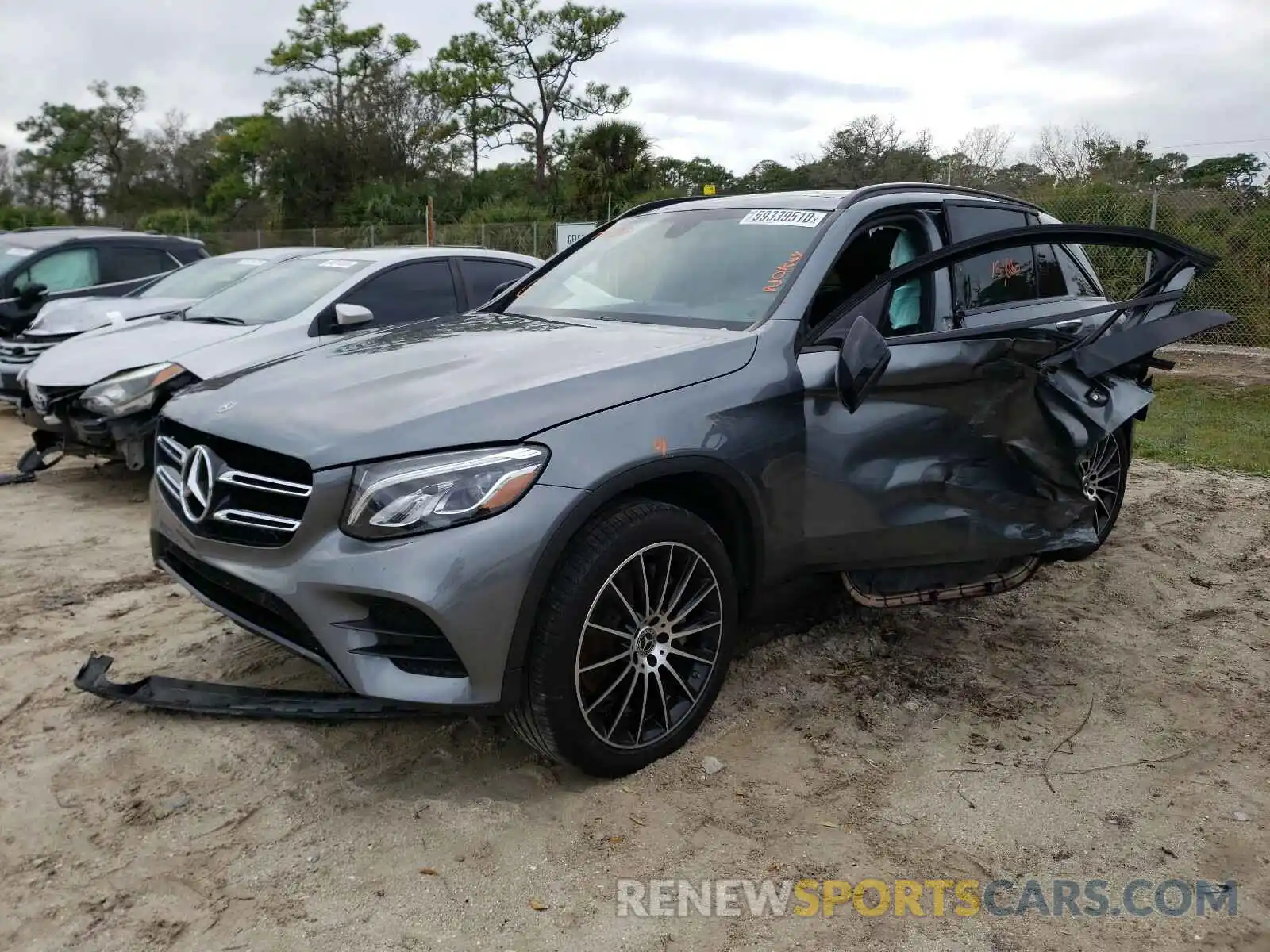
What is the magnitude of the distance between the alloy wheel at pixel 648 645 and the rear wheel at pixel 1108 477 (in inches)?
116

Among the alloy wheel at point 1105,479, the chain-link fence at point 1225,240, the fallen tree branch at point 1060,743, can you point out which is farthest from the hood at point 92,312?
the chain-link fence at point 1225,240

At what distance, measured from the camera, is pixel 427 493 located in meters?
2.66

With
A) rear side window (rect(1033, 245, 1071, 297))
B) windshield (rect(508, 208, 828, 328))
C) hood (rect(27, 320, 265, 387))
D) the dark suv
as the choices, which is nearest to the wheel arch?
windshield (rect(508, 208, 828, 328))

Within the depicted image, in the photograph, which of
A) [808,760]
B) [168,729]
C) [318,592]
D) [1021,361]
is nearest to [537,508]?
[318,592]

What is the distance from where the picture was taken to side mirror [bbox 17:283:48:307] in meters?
9.28

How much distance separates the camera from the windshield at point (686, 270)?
3.62m

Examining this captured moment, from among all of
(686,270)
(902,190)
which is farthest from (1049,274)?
(686,270)

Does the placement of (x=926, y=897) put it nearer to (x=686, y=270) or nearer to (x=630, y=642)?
(x=630, y=642)

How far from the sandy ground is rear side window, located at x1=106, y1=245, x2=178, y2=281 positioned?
636 centimetres

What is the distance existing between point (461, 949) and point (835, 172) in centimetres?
2116

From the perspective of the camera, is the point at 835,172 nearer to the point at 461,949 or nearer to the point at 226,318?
the point at 226,318

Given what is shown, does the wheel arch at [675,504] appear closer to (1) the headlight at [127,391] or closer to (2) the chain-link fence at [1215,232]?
(1) the headlight at [127,391]

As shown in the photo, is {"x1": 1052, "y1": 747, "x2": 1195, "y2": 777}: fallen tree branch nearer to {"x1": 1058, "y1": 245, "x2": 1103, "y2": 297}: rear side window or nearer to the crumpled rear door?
the crumpled rear door

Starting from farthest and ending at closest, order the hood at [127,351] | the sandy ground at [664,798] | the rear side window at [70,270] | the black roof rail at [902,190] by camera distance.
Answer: the rear side window at [70,270] → the hood at [127,351] → the black roof rail at [902,190] → the sandy ground at [664,798]
